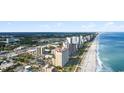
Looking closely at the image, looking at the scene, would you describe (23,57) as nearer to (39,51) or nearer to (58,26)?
(39,51)

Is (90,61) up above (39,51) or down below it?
below

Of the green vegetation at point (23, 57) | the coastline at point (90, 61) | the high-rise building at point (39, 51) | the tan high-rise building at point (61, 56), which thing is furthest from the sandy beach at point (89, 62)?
the green vegetation at point (23, 57)

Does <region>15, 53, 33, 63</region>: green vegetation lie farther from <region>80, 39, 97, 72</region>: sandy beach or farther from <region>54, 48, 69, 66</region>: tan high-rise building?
<region>80, 39, 97, 72</region>: sandy beach

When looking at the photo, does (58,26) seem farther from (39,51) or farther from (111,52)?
(111,52)

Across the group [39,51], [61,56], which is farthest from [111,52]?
[39,51]

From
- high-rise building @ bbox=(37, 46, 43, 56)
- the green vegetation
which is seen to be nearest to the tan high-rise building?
high-rise building @ bbox=(37, 46, 43, 56)

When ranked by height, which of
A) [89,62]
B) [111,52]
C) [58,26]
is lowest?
[89,62]
